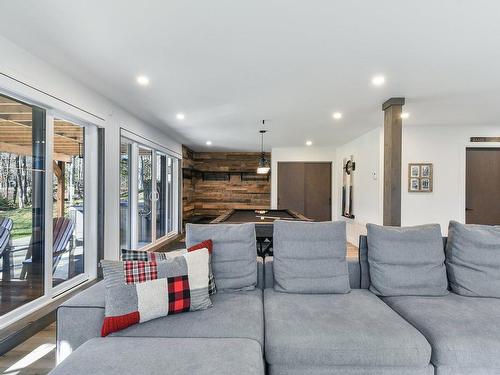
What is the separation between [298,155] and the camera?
830 cm

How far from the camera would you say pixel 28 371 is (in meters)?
1.97

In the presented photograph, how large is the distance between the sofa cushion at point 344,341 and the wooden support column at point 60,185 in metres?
2.81

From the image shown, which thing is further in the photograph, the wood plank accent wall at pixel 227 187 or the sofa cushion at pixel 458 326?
the wood plank accent wall at pixel 227 187

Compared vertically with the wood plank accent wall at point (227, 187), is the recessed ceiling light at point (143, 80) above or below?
above

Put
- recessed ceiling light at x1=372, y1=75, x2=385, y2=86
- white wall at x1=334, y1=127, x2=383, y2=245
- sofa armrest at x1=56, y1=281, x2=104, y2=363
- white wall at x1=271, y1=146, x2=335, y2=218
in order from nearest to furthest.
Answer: sofa armrest at x1=56, y1=281, x2=104, y2=363 < recessed ceiling light at x1=372, y1=75, x2=385, y2=86 < white wall at x1=334, y1=127, x2=383, y2=245 < white wall at x1=271, y1=146, x2=335, y2=218

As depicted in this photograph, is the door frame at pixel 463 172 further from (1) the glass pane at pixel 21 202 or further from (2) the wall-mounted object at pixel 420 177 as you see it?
(1) the glass pane at pixel 21 202

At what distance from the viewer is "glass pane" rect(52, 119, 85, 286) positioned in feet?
10.8

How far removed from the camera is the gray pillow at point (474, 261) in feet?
6.82

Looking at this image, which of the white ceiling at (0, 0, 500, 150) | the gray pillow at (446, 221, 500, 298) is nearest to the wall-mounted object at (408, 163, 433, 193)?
the white ceiling at (0, 0, 500, 150)

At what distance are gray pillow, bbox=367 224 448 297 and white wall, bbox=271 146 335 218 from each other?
6.15m

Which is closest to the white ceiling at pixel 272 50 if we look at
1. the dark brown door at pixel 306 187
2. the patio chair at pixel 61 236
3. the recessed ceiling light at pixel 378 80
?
the recessed ceiling light at pixel 378 80

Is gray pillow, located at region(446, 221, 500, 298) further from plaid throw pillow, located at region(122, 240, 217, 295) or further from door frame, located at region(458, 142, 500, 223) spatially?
door frame, located at region(458, 142, 500, 223)

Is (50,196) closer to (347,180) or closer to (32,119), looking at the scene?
(32,119)

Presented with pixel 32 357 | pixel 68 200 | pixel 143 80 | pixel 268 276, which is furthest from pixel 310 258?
pixel 68 200
